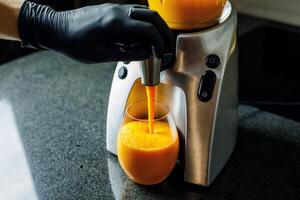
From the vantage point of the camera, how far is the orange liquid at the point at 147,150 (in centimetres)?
66

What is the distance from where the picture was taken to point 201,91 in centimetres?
68

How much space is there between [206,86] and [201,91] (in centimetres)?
1

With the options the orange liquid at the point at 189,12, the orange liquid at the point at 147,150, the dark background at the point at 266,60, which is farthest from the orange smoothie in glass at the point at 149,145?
the dark background at the point at 266,60

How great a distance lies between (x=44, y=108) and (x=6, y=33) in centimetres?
27

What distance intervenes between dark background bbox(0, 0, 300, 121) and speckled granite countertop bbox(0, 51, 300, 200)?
0.15ft

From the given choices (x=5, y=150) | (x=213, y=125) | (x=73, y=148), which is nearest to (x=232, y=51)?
(x=213, y=125)

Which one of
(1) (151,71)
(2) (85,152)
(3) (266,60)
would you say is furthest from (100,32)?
(3) (266,60)

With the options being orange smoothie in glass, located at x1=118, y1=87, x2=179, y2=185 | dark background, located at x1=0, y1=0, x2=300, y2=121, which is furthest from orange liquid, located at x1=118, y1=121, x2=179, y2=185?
dark background, located at x1=0, y1=0, x2=300, y2=121

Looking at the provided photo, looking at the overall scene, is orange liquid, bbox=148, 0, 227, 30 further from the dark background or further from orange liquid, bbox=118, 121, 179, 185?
the dark background

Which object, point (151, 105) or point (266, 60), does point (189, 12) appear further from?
point (266, 60)

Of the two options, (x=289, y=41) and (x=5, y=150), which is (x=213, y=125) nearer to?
(x=5, y=150)

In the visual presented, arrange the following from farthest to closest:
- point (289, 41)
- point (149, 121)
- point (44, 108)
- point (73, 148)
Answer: point (289, 41) < point (44, 108) < point (73, 148) < point (149, 121)

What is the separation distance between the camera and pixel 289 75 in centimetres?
99

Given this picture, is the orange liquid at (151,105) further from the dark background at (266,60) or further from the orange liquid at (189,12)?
the dark background at (266,60)
